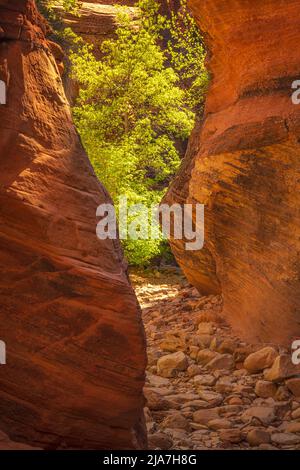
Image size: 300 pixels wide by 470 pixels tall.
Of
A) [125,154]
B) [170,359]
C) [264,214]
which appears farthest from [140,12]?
[170,359]

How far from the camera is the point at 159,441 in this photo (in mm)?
5734

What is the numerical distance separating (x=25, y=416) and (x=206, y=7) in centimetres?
824

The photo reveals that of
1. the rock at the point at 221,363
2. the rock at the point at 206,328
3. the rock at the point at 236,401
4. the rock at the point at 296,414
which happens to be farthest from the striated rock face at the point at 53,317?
the rock at the point at 206,328

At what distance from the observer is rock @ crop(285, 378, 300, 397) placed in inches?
285

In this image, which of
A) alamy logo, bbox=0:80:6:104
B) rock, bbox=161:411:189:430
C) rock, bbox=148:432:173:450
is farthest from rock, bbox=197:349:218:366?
alamy logo, bbox=0:80:6:104

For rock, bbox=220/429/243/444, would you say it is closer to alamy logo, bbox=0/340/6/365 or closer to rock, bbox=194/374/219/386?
rock, bbox=194/374/219/386

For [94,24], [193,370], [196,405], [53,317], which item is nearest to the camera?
[53,317]

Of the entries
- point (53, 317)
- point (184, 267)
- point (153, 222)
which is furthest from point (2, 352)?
point (153, 222)

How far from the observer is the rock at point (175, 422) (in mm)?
6484

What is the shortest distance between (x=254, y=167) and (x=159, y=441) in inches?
195

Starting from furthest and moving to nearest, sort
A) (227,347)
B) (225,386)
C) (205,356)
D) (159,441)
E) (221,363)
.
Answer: (227,347)
(205,356)
(221,363)
(225,386)
(159,441)

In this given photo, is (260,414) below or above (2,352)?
below

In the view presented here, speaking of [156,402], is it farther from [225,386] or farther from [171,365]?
[171,365]

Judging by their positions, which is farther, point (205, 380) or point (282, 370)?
point (205, 380)
